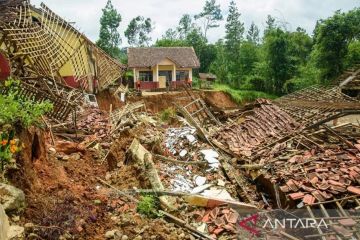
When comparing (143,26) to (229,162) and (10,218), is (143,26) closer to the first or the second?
(229,162)

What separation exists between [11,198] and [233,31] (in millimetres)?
42353

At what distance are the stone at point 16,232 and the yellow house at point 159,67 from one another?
Result: 2695cm

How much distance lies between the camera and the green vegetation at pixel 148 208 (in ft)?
19.4

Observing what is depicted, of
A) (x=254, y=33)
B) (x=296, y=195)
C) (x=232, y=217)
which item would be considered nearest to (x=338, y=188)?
(x=296, y=195)

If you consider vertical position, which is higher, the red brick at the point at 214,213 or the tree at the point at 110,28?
the tree at the point at 110,28

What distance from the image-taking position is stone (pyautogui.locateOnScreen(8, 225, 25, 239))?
3.90m

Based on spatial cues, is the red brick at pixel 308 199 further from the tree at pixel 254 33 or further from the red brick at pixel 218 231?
the tree at pixel 254 33

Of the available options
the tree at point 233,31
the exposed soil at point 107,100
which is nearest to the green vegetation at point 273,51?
the tree at point 233,31

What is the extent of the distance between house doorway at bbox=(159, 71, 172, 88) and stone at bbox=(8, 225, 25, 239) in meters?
28.4

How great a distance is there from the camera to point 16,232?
399 centimetres

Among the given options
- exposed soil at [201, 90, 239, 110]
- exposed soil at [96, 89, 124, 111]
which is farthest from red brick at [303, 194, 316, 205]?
exposed soil at [201, 90, 239, 110]

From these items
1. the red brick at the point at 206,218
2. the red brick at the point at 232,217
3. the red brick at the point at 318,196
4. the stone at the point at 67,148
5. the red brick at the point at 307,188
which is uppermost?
the stone at the point at 67,148

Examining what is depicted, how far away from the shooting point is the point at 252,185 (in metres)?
8.34

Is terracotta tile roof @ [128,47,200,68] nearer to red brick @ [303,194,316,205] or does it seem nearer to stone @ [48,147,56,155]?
stone @ [48,147,56,155]
